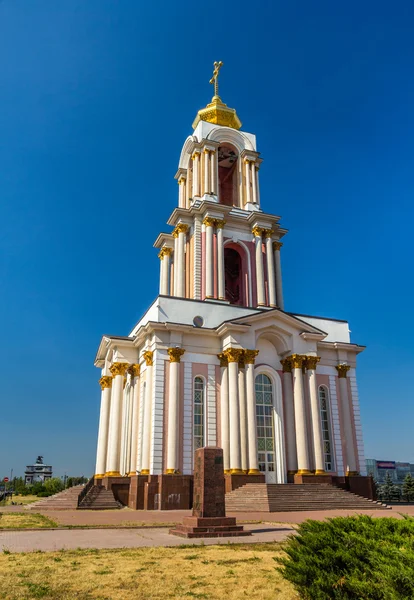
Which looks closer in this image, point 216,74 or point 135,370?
point 135,370

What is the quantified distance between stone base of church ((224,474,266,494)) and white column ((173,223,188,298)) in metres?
13.7

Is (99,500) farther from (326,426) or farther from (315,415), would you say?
(326,426)

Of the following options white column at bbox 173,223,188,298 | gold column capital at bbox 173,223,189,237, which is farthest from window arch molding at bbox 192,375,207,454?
gold column capital at bbox 173,223,189,237

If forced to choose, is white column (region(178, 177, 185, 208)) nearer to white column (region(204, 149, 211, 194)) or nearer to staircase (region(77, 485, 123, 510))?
white column (region(204, 149, 211, 194))

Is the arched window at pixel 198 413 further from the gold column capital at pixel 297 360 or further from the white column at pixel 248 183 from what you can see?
the white column at pixel 248 183

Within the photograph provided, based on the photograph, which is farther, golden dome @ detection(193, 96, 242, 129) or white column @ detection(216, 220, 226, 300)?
golden dome @ detection(193, 96, 242, 129)

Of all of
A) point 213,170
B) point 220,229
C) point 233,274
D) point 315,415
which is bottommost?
point 315,415

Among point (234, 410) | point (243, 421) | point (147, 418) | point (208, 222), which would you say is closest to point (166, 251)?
point (208, 222)

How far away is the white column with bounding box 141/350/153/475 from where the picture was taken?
2441 centimetres

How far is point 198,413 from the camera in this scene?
25.8 m

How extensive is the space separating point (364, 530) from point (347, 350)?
82.1ft

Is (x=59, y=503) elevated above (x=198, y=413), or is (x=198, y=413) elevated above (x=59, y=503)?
(x=198, y=413)

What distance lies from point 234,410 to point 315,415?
194 inches

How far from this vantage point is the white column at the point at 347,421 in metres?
28.0
